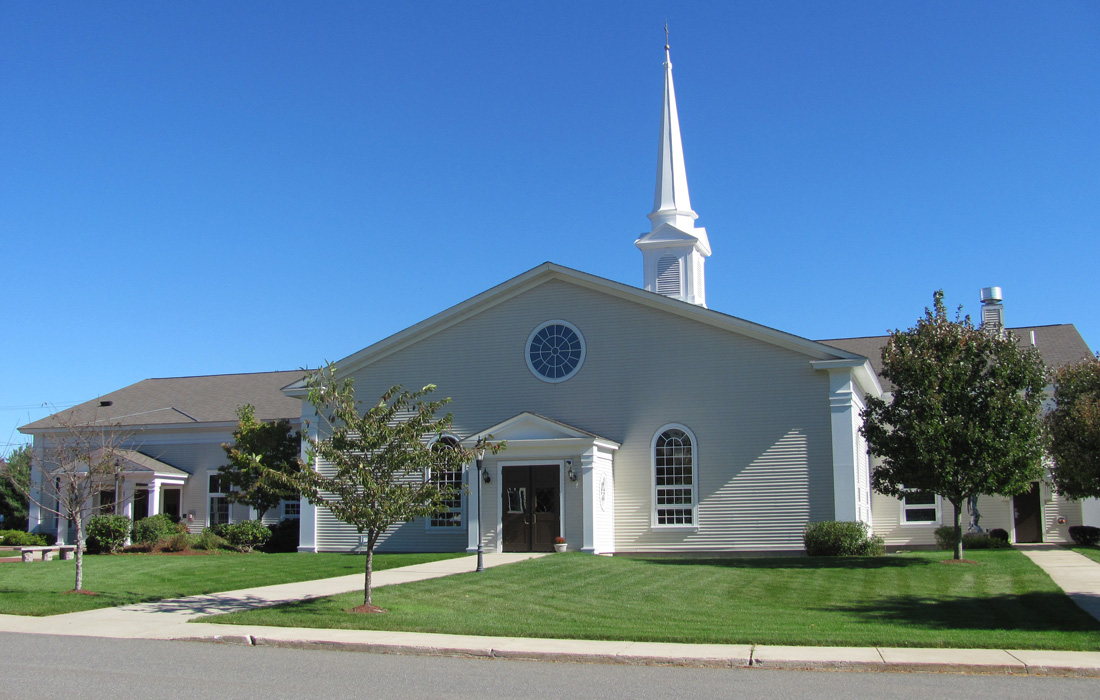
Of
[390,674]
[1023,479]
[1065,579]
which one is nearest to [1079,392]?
[1023,479]

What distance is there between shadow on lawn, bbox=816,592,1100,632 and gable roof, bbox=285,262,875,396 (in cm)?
881

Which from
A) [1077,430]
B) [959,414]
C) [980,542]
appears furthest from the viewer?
[980,542]

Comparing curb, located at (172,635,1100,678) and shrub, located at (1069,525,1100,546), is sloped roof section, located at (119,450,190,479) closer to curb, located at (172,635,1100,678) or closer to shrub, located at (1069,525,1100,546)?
curb, located at (172,635,1100,678)

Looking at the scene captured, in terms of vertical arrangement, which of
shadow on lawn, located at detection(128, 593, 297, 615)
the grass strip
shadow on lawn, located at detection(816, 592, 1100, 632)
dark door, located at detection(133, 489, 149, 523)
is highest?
dark door, located at detection(133, 489, 149, 523)

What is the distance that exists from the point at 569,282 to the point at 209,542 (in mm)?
13236

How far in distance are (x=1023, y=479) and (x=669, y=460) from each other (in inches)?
333

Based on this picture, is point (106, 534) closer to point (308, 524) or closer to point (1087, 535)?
point (308, 524)

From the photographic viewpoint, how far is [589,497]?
24.4 m

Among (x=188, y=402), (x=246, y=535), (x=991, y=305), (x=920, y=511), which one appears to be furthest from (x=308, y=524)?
(x=991, y=305)

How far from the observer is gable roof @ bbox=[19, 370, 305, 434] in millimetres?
36719

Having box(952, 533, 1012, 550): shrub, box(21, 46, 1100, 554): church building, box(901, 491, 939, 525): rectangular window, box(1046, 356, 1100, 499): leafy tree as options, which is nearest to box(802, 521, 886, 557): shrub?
box(21, 46, 1100, 554): church building

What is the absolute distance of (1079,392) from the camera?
1089 inches

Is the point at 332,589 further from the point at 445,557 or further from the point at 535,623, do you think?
the point at 445,557

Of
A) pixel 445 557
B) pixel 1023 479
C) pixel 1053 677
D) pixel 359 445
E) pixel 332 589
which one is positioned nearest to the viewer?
pixel 1053 677
